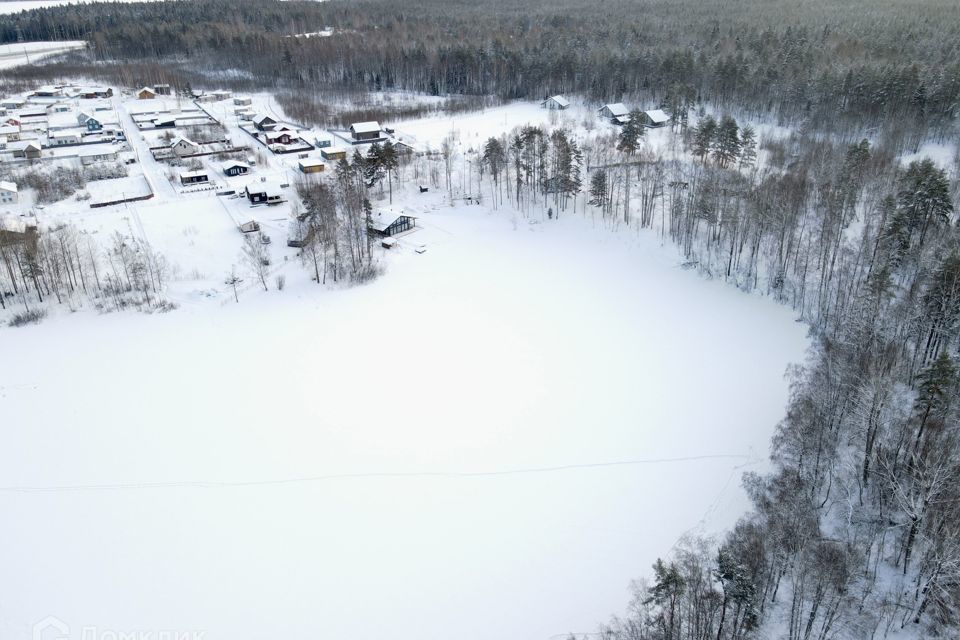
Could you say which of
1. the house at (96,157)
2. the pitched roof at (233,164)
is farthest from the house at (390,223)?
the house at (96,157)

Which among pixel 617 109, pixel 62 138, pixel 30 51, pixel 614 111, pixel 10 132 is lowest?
pixel 62 138

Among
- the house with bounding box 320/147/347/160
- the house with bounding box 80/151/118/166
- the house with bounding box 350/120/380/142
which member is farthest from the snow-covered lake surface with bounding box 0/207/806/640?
the house with bounding box 350/120/380/142

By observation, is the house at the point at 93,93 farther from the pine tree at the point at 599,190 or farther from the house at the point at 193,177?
the pine tree at the point at 599,190

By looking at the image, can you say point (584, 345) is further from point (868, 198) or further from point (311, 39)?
point (311, 39)

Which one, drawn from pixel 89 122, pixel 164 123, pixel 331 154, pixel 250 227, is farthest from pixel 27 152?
pixel 250 227

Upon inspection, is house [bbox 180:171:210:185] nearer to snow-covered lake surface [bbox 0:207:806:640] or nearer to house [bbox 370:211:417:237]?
house [bbox 370:211:417:237]

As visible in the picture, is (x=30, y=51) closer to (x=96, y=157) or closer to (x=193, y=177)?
(x=96, y=157)
